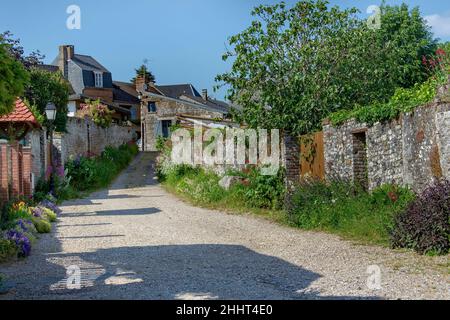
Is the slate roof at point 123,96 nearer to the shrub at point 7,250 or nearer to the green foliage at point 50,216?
the green foliage at point 50,216

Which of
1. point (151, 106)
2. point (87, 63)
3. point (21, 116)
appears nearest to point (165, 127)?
point (151, 106)

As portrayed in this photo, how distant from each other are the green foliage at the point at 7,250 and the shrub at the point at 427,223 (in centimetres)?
617

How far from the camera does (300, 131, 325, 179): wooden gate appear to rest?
16.7m

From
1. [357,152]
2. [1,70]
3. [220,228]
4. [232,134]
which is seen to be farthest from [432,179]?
[232,134]

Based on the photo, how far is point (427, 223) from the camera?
9.62 metres

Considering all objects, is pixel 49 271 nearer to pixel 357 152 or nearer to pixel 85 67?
pixel 357 152

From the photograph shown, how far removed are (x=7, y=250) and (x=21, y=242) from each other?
1.45 ft

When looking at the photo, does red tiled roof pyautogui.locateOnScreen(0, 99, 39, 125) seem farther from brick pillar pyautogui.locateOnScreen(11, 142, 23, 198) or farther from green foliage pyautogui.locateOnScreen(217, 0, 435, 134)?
green foliage pyautogui.locateOnScreen(217, 0, 435, 134)

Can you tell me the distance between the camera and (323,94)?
18297 mm

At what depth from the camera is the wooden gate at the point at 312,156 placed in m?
16.7

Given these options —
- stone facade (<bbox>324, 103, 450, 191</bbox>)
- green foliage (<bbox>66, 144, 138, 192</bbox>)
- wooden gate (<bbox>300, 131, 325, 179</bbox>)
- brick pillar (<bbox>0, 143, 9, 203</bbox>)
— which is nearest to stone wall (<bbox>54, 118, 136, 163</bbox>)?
green foliage (<bbox>66, 144, 138, 192</bbox>)

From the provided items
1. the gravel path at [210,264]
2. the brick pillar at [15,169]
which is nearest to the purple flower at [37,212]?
the gravel path at [210,264]

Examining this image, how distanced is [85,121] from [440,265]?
86.8ft

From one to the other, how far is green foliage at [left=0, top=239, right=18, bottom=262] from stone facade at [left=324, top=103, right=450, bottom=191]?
23.5ft
